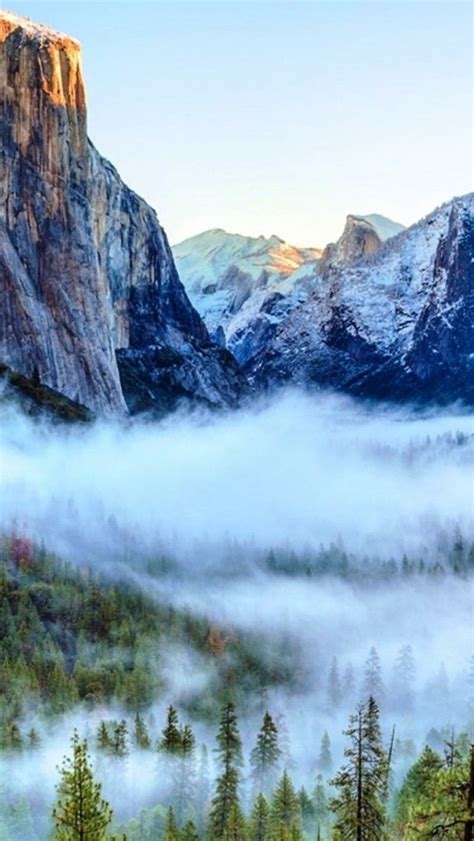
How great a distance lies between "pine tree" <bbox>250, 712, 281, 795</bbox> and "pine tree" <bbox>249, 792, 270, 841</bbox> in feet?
69.0

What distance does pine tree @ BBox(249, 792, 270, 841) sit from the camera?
294 feet

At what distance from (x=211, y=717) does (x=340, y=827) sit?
12050 cm

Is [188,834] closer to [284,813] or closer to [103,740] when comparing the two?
[284,813]

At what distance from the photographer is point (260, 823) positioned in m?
90.7

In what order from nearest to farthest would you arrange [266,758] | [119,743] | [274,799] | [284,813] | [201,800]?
[284,813], [274,799], [201,800], [266,758], [119,743]

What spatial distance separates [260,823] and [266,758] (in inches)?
1146

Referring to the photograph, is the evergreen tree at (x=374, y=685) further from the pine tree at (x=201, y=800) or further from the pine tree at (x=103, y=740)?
the pine tree at (x=103, y=740)

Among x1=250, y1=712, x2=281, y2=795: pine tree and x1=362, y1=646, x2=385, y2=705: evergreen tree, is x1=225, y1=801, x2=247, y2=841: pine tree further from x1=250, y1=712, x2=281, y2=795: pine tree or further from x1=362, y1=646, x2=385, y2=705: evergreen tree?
x1=362, y1=646, x2=385, y2=705: evergreen tree

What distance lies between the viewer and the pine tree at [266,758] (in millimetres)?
116500

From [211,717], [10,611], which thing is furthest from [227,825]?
[10,611]

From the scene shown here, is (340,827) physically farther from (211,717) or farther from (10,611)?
(10,611)

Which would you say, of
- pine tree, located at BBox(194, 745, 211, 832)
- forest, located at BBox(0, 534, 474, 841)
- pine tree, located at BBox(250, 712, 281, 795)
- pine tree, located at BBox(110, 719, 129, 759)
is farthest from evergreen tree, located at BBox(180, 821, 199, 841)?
pine tree, located at BBox(110, 719, 129, 759)

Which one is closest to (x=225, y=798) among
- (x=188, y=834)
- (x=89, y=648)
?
(x=188, y=834)

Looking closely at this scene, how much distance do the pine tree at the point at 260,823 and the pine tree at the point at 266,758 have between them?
2103 centimetres
